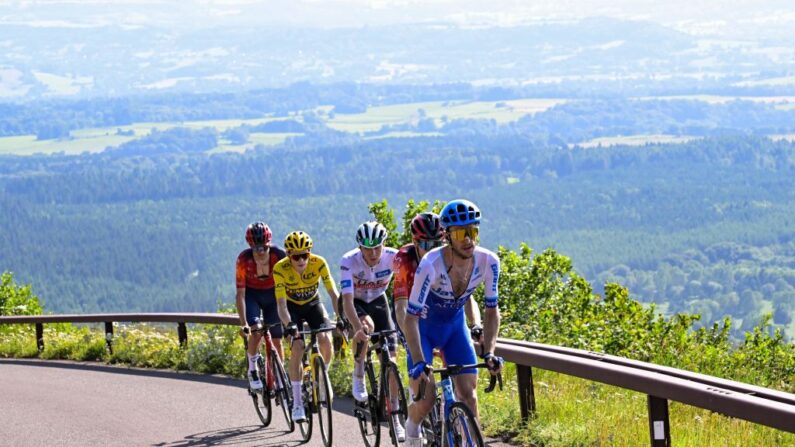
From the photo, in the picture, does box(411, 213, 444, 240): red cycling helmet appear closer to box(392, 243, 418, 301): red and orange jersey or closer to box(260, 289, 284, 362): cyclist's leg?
box(392, 243, 418, 301): red and orange jersey

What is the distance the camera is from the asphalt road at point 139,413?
37.0 ft

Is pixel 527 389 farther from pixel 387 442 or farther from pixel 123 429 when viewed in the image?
pixel 123 429

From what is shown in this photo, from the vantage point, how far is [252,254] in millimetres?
12227

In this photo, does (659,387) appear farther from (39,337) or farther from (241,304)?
(39,337)

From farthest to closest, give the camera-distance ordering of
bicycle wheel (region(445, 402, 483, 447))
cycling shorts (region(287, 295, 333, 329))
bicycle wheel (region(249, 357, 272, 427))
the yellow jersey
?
1. bicycle wheel (region(249, 357, 272, 427))
2. cycling shorts (region(287, 295, 333, 329))
3. the yellow jersey
4. bicycle wheel (region(445, 402, 483, 447))

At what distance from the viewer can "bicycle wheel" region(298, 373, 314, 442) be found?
10883 millimetres

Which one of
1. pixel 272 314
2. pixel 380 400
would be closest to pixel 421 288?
pixel 380 400

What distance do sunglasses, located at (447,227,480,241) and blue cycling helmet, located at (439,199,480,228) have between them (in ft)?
0.15

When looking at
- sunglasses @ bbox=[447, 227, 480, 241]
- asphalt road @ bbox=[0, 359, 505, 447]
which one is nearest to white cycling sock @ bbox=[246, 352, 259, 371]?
asphalt road @ bbox=[0, 359, 505, 447]

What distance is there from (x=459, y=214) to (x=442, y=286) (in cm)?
71

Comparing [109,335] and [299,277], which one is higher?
[299,277]

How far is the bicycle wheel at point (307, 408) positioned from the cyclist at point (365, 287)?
23.3 inches

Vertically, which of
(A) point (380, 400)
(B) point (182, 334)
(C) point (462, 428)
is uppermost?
(C) point (462, 428)

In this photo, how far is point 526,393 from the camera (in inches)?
408
